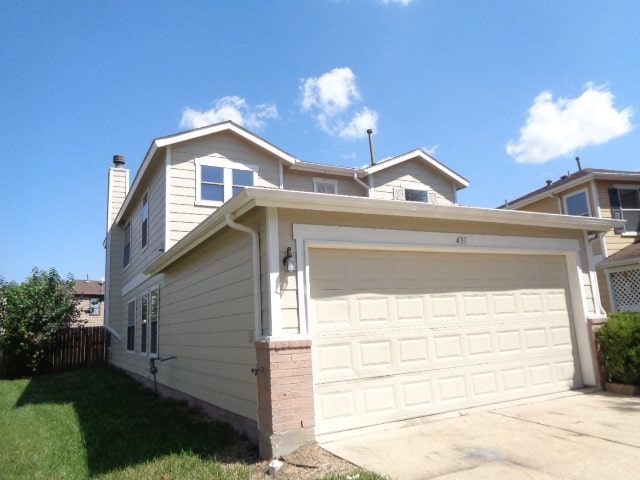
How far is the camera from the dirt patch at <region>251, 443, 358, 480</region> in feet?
14.1

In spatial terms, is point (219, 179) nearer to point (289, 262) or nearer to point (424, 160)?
point (289, 262)

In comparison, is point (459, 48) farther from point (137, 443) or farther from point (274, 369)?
point (137, 443)

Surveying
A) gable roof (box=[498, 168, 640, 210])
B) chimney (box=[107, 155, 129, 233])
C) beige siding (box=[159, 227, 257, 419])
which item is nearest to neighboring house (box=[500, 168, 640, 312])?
gable roof (box=[498, 168, 640, 210])

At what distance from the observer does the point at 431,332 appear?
6.34 metres

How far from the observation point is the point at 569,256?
793 cm

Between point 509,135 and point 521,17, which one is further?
point 509,135

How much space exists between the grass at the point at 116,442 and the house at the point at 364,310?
419 millimetres

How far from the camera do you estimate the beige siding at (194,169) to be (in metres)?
10.2

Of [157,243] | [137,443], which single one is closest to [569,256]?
[137,443]

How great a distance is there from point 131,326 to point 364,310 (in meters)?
10.5

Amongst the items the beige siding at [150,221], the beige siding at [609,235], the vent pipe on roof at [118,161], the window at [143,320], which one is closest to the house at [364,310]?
the beige siding at [150,221]

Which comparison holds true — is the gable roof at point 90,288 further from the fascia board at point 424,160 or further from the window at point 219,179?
the fascia board at point 424,160

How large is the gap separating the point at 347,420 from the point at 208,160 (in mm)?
7711

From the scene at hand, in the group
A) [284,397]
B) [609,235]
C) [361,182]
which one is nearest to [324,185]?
[361,182]
